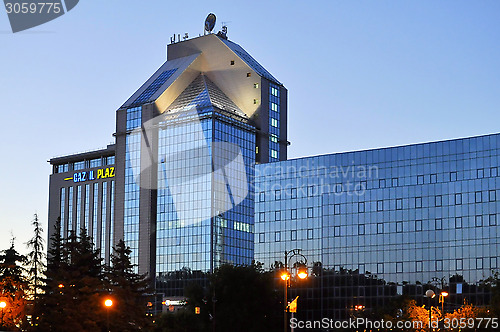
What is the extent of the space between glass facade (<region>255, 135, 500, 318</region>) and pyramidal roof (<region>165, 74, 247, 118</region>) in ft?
80.5

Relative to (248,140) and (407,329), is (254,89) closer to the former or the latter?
(248,140)

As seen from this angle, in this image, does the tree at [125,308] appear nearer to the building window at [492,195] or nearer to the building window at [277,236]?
the building window at [277,236]

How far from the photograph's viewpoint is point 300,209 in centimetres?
14438

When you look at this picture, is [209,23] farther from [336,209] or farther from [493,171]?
[493,171]

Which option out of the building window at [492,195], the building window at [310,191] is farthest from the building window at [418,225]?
the building window at [310,191]

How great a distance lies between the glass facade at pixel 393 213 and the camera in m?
126

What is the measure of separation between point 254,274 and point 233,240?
37.3m

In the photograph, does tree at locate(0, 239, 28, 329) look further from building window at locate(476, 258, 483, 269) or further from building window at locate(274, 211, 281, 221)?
building window at locate(476, 258, 483, 269)

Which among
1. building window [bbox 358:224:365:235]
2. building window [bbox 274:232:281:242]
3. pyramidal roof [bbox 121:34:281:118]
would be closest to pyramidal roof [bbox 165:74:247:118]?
pyramidal roof [bbox 121:34:281:118]

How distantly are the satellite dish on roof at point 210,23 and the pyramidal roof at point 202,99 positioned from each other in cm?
1193

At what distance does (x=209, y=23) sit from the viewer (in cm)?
18100

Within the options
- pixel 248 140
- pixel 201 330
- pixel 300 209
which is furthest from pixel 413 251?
pixel 248 140

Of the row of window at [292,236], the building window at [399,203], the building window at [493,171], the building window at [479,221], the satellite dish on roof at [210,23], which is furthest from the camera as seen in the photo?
the satellite dish on roof at [210,23]

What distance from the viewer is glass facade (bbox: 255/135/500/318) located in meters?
126
